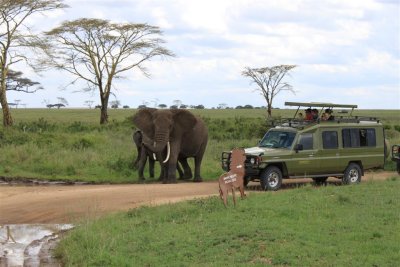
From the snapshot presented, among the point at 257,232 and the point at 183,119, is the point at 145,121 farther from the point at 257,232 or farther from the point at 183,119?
the point at 257,232

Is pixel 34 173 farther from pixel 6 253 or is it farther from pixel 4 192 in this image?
pixel 6 253

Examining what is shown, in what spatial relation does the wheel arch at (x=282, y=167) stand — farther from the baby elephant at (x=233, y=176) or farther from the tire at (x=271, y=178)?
the baby elephant at (x=233, y=176)

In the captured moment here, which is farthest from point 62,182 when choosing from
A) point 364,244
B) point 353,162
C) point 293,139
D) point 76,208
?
point 364,244

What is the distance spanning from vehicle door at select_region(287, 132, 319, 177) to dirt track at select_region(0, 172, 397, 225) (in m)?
1.14

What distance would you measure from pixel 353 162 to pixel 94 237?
10019mm

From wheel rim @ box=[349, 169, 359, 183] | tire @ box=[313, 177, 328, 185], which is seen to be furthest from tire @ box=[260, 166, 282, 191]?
wheel rim @ box=[349, 169, 359, 183]

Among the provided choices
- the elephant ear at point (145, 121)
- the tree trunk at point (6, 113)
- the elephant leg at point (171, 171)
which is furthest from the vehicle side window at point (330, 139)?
the tree trunk at point (6, 113)

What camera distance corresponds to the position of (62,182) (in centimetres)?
2006

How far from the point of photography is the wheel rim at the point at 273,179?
55.7 ft

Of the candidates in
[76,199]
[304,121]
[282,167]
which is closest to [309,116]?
[304,121]

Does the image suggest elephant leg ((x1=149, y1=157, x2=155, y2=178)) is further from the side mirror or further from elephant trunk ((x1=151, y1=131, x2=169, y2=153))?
the side mirror

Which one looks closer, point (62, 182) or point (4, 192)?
point (4, 192)

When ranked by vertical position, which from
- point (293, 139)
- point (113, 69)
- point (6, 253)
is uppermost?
point (113, 69)

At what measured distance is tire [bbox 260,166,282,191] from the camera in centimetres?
1684
